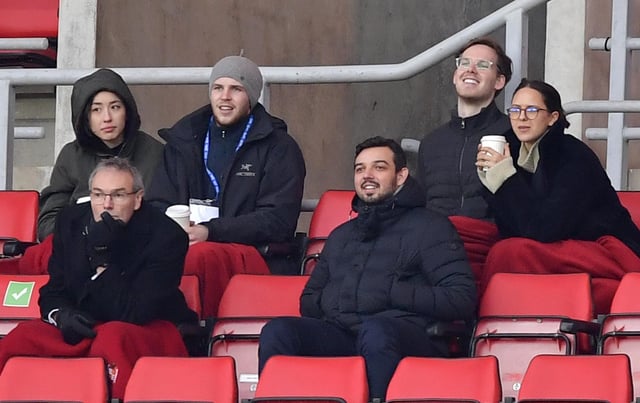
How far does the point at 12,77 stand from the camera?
24.0 feet

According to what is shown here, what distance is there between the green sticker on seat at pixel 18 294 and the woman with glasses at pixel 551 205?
147 cm

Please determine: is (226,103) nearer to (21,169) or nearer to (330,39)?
(21,169)

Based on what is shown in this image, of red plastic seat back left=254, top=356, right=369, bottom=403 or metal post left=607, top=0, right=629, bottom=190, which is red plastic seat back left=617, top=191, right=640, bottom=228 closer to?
metal post left=607, top=0, right=629, bottom=190

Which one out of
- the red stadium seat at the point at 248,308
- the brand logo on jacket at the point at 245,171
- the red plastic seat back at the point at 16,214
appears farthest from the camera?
the red plastic seat back at the point at 16,214

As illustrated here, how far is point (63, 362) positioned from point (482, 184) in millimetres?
1661

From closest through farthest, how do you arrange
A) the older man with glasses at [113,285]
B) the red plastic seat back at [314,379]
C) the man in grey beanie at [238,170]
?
the red plastic seat back at [314,379]
the older man with glasses at [113,285]
the man in grey beanie at [238,170]

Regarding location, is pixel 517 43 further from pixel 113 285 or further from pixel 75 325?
pixel 75 325

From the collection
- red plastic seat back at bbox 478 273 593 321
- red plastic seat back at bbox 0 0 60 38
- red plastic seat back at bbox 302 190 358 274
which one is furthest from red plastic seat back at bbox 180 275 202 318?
red plastic seat back at bbox 0 0 60 38

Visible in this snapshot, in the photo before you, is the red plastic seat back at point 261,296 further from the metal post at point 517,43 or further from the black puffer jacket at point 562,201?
the metal post at point 517,43

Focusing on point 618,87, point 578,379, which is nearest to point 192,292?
point 578,379

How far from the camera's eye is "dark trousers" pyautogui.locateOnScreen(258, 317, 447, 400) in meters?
5.36

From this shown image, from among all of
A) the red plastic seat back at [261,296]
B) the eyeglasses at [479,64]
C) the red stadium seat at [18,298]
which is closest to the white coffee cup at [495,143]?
the eyeglasses at [479,64]

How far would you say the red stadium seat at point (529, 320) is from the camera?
5500mm

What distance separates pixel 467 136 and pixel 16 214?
1.66 m
